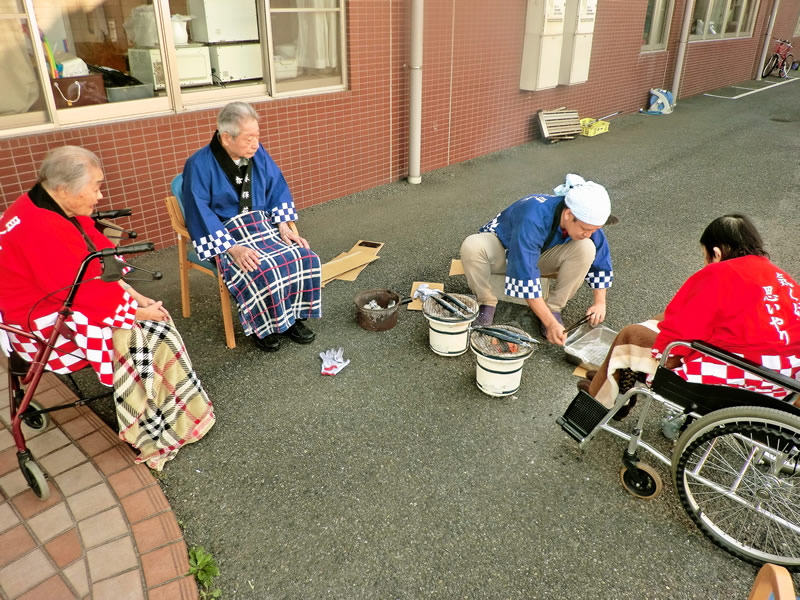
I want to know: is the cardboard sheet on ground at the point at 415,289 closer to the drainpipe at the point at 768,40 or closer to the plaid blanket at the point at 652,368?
the plaid blanket at the point at 652,368

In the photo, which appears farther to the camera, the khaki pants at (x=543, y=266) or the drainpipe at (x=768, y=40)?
the drainpipe at (x=768, y=40)

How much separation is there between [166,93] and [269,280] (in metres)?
2.35

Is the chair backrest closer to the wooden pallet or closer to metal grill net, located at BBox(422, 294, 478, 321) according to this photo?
metal grill net, located at BBox(422, 294, 478, 321)

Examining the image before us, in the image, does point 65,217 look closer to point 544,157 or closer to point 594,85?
point 544,157

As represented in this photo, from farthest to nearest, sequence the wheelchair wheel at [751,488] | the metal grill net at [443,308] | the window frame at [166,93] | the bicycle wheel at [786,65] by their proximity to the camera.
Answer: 1. the bicycle wheel at [786,65]
2. the window frame at [166,93]
3. the metal grill net at [443,308]
4. the wheelchair wheel at [751,488]

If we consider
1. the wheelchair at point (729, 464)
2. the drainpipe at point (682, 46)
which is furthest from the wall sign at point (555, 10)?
the wheelchair at point (729, 464)

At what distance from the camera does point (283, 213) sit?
3.90 metres

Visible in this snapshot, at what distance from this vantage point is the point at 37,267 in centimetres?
244

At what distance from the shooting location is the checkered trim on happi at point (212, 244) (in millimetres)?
3508

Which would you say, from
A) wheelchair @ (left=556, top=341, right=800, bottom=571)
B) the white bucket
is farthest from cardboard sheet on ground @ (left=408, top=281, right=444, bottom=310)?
wheelchair @ (left=556, top=341, right=800, bottom=571)

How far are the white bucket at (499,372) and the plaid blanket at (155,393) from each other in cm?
153

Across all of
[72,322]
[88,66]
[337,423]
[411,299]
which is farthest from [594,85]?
[72,322]

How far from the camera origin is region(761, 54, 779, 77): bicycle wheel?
15693 millimetres

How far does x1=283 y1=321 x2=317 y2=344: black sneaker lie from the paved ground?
2.3 inches
